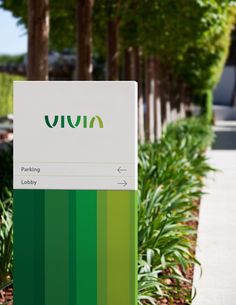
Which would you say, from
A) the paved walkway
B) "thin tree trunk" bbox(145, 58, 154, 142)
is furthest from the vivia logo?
"thin tree trunk" bbox(145, 58, 154, 142)

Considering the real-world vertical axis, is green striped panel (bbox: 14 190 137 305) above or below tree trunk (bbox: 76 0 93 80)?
below

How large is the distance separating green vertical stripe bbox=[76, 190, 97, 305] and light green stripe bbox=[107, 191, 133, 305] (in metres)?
0.08

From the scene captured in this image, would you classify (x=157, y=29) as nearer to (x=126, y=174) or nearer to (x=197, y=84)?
(x=126, y=174)

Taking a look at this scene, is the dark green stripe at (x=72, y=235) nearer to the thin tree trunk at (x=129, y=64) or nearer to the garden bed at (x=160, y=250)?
the garden bed at (x=160, y=250)

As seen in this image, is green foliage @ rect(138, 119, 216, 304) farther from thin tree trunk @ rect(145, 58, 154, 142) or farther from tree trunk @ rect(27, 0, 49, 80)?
thin tree trunk @ rect(145, 58, 154, 142)

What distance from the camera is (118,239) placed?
4.73 m

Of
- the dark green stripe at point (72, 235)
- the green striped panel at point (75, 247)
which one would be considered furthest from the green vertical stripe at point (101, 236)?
the dark green stripe at point (72, 235)

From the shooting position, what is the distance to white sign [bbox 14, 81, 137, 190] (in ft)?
15.5

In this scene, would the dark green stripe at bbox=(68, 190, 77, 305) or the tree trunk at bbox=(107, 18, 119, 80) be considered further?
the tree trunk at bbox=(107, 18, 119, 80)

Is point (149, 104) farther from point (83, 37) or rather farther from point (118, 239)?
point (118, 239)

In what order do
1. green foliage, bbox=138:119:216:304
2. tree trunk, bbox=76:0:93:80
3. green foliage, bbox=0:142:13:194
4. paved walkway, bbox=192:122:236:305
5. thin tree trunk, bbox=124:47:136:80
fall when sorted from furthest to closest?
thin tree trunk, bbox=124:47:136:80
tree trunk, bbox=76:0:93:80
green foliage, bbox=0:142:13:194
paved walkway, bbox=192:122:236:305
green foliage, bbox=138:119:216:304

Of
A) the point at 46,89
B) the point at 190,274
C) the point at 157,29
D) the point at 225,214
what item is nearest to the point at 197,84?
the point at 157,29

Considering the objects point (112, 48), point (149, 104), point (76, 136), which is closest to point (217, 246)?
point (76, 136)

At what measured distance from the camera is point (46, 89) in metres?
4.75
